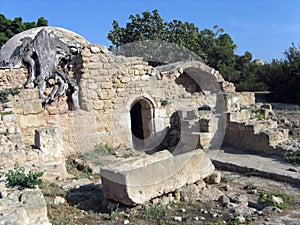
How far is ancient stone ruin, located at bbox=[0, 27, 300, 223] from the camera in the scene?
301 inches

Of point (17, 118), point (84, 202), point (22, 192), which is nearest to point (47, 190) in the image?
point (84, 202)

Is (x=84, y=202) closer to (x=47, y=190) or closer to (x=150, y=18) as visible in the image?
(x=47, y=190)

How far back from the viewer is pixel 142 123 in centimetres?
1059

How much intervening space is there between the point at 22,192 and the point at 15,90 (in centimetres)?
506

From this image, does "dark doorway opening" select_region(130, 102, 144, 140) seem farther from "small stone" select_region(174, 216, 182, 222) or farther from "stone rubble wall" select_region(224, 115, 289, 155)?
"small stone" select_region(174, 216, 182, 222)

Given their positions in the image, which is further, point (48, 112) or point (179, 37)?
point (179, 37)

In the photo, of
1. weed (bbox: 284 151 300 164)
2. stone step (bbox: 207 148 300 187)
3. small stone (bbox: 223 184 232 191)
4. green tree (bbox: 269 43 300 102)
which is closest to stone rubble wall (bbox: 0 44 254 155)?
stone step (bbox: 207 148 300 187)

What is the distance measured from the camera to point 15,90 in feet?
27.1

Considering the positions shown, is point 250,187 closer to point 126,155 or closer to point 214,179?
point 214,179

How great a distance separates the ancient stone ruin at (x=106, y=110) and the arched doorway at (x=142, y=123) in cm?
3

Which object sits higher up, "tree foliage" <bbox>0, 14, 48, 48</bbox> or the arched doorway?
"tree foliage" <bbox>0, 14, 48, 48</bbox>

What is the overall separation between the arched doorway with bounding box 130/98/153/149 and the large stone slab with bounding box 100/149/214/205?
181 inches

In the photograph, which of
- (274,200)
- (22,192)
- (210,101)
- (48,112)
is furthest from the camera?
(210,101)

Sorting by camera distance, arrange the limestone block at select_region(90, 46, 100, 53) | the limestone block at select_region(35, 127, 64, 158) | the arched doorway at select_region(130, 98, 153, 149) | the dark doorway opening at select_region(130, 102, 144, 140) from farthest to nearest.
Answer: the dark doorway opening at select_region(130, 102, 144, 140) → the arched doorway at select_region(130, 98, 153, 149) → the limestone block at select_region(90, 46, 100, 53) → the limestone block at select_region(35, 127, 64, 158)
